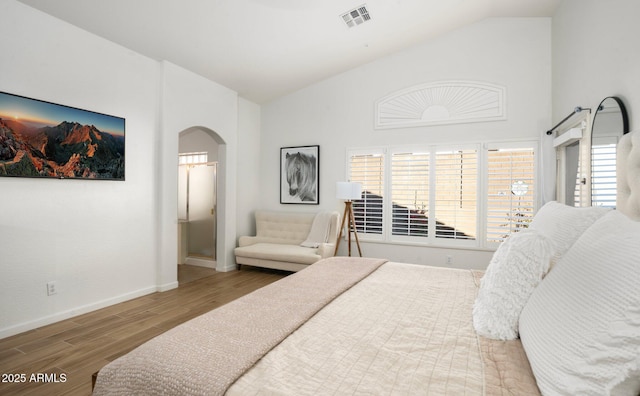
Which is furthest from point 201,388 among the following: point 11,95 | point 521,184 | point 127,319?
point 521,184

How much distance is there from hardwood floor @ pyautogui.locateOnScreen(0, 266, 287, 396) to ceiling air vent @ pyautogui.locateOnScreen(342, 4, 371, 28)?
3.50 meters

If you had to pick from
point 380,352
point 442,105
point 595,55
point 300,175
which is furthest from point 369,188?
point 380,352

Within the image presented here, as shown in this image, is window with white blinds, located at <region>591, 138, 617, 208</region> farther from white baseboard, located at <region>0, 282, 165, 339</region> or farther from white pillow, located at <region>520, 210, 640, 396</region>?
white baseboard, located at <region>0, 282, 165, 339</region>

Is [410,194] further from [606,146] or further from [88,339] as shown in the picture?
[88,339]

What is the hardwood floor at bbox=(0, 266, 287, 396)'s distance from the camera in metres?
2.05

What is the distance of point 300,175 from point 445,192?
91.4 inches


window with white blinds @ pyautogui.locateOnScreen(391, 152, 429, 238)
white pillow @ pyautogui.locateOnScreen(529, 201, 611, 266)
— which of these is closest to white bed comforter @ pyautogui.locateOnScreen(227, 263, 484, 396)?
white pillow @ pyautogui.locateOnScreen(529, 201, 611, 266)

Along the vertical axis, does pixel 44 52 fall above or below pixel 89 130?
above

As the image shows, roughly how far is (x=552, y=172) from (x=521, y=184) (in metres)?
0.36

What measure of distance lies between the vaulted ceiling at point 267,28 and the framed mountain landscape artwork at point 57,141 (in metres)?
0.86

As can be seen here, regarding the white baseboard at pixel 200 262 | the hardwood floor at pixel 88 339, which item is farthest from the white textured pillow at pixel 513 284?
the white baseboard at pixel 200 262

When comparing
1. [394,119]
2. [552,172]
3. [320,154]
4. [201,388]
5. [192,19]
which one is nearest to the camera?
[201,388]

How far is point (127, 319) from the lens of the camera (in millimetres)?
3049

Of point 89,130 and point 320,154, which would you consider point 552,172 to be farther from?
point 89,130
